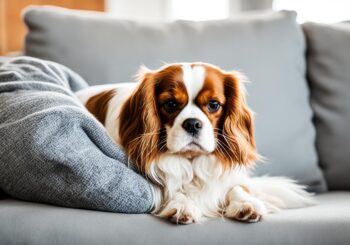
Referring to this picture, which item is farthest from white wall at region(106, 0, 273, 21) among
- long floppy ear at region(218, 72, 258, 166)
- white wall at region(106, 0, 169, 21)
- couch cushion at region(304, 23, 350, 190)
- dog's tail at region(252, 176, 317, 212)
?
long floppy ear at region(218, 72, 258, 166)

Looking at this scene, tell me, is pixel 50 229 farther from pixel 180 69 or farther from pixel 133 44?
pixel 133 44

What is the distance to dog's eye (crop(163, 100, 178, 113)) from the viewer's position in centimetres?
151

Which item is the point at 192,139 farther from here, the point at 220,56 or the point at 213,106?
the point at 220,56

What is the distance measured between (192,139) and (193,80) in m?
0.16

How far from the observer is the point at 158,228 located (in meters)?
1.37

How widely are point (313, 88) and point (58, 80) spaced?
93 cm

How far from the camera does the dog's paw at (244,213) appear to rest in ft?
4.66

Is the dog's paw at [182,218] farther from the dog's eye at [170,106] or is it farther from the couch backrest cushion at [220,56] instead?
the couch backrest cushion at [220,56]

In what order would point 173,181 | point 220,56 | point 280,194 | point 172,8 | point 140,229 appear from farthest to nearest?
1. point 172,8
2. point 220,56
3. point 280,194
4. point 173,181
5. point 140,229

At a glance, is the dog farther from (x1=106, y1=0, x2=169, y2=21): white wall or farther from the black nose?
(x1=106, y1=0, x2=169, y2=21): white wall

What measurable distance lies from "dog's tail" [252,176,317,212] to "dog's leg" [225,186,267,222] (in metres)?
0.10

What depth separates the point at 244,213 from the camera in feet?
4.70

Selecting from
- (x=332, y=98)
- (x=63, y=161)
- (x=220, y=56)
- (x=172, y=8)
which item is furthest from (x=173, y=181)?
(x=172, y=8)

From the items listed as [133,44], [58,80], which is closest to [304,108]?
[133,44]
